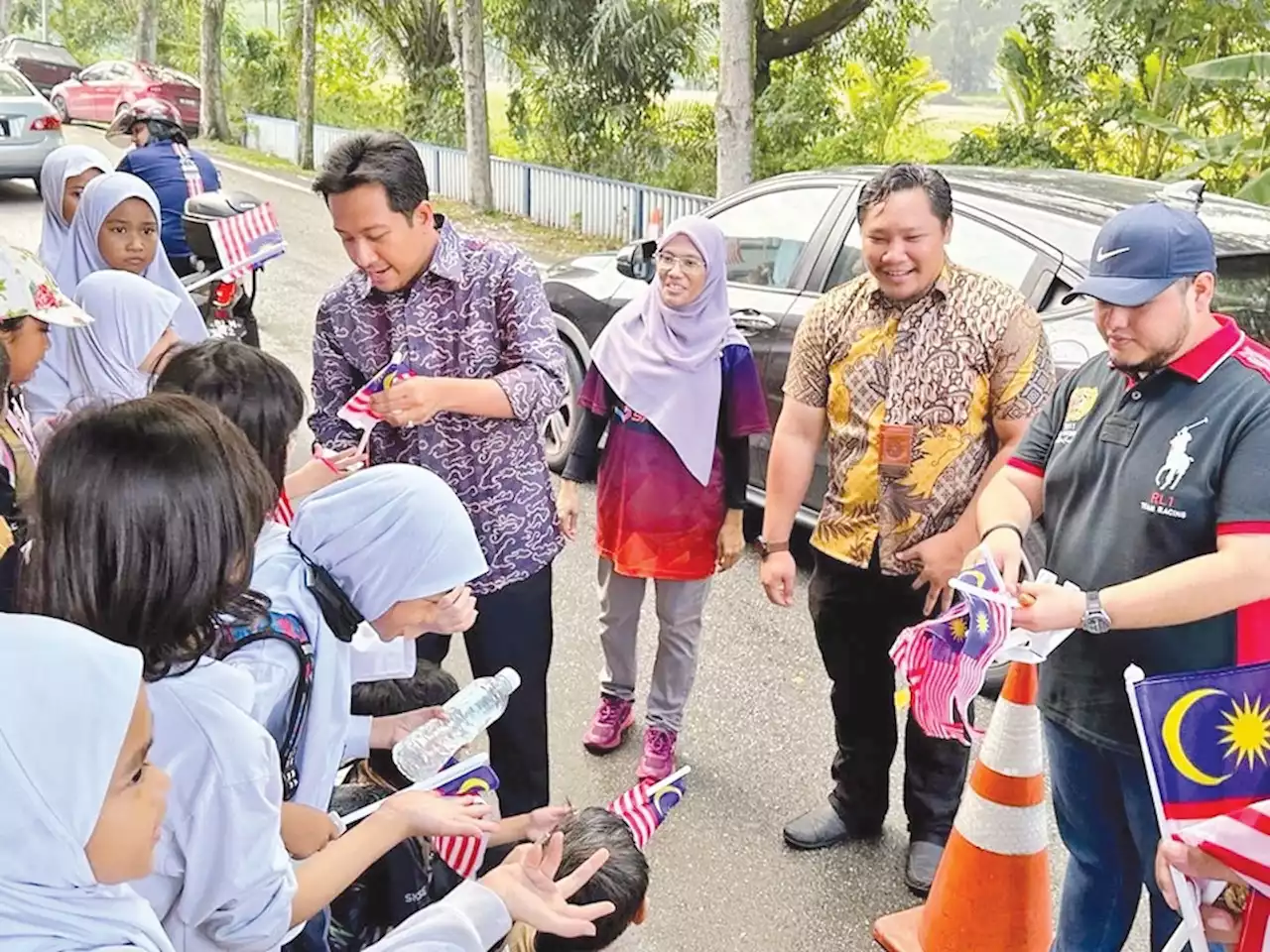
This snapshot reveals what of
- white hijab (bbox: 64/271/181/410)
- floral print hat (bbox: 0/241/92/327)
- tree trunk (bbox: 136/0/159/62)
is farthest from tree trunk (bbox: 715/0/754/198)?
tree trunk (bbox: 136/0/159/62)

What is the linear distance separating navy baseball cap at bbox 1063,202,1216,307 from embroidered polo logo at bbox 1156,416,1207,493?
0.25m

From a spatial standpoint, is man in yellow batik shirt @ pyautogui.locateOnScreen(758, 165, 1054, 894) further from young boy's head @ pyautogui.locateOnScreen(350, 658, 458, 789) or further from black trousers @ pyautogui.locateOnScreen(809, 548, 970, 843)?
young boy's head @ pyautogui.locateOnScreen(350, 658, 458, 789)

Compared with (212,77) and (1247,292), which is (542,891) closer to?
(1247,292)

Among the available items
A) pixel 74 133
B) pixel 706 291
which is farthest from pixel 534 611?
pixel 74 133

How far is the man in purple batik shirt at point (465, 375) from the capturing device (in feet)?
8.17

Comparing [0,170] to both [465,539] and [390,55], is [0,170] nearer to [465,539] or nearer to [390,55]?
[390,55]

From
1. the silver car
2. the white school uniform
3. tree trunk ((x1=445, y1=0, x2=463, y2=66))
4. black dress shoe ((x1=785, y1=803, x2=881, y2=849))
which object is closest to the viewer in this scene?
the white school uniform

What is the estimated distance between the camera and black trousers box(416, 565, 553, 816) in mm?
2773

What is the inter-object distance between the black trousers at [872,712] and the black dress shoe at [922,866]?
2 cm

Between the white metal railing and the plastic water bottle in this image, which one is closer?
the plastic water bottle

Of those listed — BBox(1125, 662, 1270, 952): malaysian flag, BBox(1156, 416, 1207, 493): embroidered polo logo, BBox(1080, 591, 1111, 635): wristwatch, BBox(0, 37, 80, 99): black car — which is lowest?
BBox(1125, 662, 1270, 952): malaysian flag

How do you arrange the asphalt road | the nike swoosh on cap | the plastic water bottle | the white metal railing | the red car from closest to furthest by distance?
the nike swoosh on cap → the plastic water bottle → the asphalt road → the white metal railing → the red car

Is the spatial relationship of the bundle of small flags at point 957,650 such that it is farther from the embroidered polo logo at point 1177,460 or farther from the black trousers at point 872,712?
the black trousers at point 872,712

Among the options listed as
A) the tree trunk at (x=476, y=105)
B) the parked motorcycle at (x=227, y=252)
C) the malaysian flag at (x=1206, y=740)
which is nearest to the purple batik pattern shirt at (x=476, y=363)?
the malaysian flag at (x=1206, y=740)
